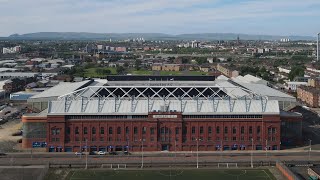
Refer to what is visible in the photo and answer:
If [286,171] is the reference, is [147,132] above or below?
above

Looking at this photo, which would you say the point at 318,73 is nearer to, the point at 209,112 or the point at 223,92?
the point at 223,92

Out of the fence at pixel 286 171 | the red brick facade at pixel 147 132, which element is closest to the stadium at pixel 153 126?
the red brick facade at pixel 147 132

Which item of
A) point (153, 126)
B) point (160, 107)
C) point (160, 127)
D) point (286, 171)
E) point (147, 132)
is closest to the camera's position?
point (286, 171)

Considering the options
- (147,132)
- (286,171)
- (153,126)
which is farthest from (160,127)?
(286,171)

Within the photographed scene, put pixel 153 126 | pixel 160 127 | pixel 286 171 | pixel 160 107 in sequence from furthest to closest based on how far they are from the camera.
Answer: pixel 160 107, pixel 160 127, pixel 153 126, pixel 286 171

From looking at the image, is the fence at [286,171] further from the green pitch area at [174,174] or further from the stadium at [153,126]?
the stadium at [153,126]

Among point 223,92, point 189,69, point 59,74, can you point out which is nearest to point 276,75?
point 189,69

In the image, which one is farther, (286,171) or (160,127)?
(160,127)

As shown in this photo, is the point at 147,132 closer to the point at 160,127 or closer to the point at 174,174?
the point at 160,127
